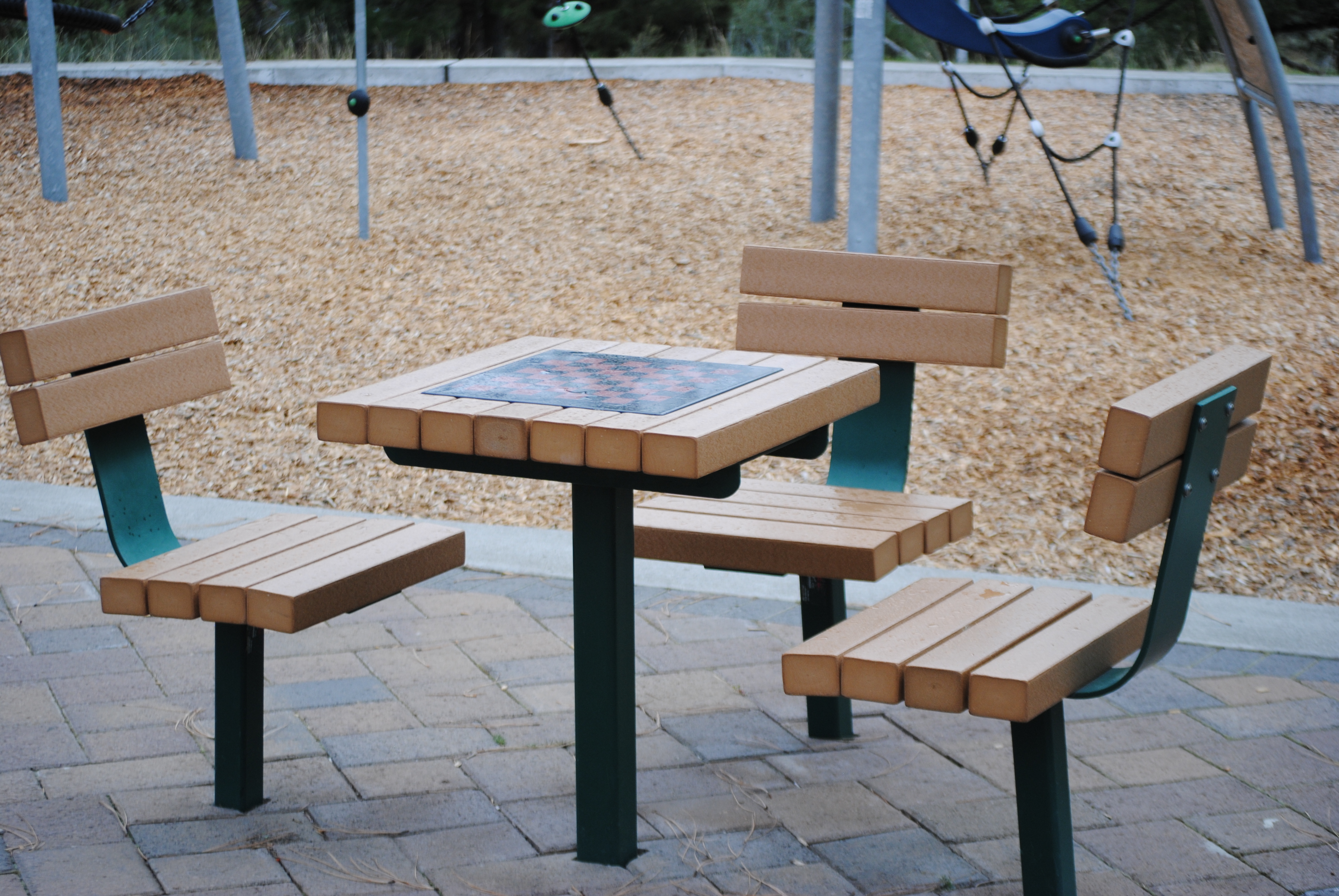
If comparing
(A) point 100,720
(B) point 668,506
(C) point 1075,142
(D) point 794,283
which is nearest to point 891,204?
(C) point 1075,142

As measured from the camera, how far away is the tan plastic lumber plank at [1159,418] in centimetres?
218

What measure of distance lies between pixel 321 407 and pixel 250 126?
25.7 feet

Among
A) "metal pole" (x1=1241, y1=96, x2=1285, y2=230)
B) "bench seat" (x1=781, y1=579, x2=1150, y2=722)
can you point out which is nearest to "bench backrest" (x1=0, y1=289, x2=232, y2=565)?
"bench seat" (x1=781, y1=579, x2=1150, y2=722)

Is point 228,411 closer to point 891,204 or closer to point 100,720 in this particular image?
point 100,720

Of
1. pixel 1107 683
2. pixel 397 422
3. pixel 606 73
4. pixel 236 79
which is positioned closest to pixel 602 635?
pixel 397 422

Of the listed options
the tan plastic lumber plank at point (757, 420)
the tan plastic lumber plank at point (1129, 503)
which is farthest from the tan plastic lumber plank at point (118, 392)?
the tan plastic lumber plank at point (1129, 503)

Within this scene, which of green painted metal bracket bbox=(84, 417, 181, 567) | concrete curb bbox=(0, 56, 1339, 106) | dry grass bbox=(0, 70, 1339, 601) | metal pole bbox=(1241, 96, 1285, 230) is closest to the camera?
green painted metal bracket bbox=(84, 417, 181, 567)

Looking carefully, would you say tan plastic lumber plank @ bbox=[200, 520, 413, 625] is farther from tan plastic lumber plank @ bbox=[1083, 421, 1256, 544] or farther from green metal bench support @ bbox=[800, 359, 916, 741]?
tan plastic lumber plank @ bbox=[1083, 421, 1256, 544]

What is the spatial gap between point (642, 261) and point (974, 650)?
5105mm

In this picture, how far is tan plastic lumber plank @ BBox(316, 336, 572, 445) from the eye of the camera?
262 centimetres

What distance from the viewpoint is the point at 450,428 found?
2551 mm

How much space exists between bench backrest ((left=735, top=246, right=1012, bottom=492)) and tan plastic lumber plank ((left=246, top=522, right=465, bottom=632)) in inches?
42.5

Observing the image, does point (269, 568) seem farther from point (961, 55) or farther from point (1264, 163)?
point (961, 55)

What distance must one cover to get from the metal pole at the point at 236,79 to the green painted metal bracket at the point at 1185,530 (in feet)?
27.8
